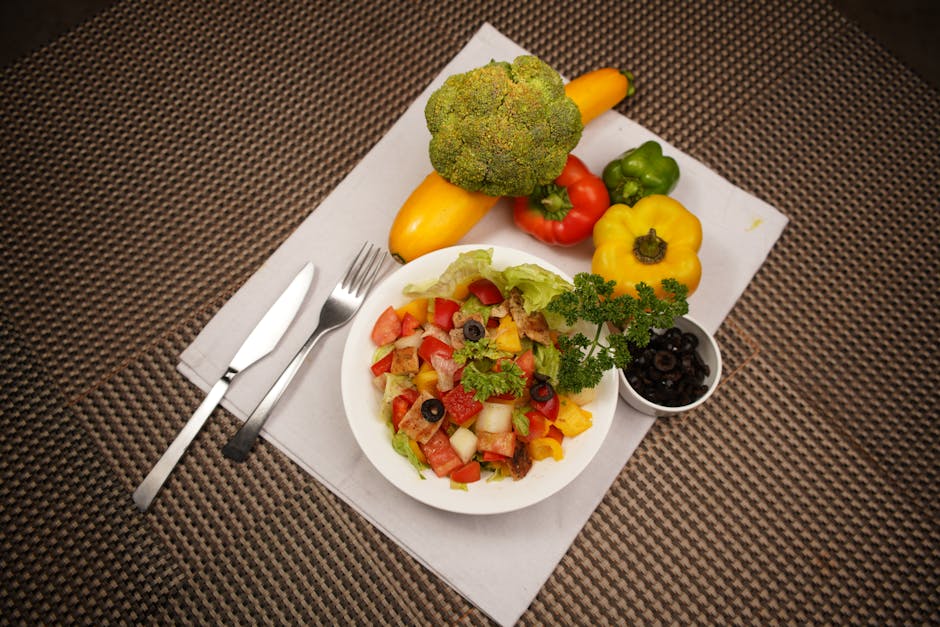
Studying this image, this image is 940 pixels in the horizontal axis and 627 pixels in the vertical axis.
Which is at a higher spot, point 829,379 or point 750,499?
point 829,379

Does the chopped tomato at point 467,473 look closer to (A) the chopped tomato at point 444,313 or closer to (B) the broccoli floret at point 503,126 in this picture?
(A) the chopped tomato at point 444,313

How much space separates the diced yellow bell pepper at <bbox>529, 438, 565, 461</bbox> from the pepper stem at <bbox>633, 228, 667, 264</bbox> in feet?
1.41

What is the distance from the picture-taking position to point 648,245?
1.26 meters

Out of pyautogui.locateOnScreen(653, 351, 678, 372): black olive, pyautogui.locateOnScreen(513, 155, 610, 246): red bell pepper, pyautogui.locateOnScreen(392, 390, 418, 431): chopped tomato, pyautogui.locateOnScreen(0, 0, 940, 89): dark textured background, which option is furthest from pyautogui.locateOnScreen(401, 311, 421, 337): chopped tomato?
pyautogui.locateOnScreen(0, 0, 940, 89): dark textured background

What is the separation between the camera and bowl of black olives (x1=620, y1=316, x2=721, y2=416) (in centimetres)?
119

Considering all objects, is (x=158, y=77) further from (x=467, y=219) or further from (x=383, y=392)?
(x=383, y=392)

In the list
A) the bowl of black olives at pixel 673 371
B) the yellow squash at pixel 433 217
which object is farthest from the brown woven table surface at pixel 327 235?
the yellow squash at pixel 433 217

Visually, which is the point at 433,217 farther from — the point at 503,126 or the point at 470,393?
the point at 470,393

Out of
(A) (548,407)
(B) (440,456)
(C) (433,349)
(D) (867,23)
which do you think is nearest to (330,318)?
(C) (433,349)

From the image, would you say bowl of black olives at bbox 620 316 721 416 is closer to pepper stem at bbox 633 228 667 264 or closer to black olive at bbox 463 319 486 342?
pepper stem at bbox 633 228 667 264

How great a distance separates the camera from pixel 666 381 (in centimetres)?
119

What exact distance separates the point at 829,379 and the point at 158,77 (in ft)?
5.70

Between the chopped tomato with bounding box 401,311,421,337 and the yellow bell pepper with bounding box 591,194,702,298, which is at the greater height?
the yellow bell pepper with bounding box 591,194,702,298

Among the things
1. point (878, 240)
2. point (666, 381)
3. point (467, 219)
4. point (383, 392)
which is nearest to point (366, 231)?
point (467, 219)
